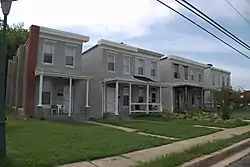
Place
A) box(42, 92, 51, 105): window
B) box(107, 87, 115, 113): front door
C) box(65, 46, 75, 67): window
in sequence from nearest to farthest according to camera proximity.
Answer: box(42, 92, 51, 105): window → box(65, 46, 75, 67): window → box(107, 87, 115, 113): front door

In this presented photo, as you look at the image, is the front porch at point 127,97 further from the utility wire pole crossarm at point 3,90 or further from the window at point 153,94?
the utility wire pole crossarm at point 3,90

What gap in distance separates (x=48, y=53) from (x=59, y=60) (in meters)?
0.97

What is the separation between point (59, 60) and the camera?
82.1 feet

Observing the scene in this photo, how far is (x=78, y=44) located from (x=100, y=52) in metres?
2.47

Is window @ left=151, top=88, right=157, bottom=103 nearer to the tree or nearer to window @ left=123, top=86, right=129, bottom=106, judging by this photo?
window @ left=123, top=86, right=129, bottom=106

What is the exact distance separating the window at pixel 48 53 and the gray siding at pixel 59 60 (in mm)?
226

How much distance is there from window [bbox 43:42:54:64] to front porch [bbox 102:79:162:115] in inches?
195

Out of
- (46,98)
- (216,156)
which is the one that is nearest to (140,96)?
(46,98)

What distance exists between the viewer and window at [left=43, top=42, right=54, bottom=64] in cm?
2436

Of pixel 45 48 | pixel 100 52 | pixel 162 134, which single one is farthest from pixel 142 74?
pixel 162 134

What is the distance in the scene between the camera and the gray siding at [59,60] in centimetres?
2403

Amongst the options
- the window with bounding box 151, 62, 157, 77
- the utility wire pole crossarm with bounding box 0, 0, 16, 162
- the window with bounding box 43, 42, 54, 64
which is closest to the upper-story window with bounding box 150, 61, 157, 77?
the window with bounding box 151, 62, 157, 77

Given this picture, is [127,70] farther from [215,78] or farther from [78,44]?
[215,78]

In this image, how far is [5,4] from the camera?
7.74 m
